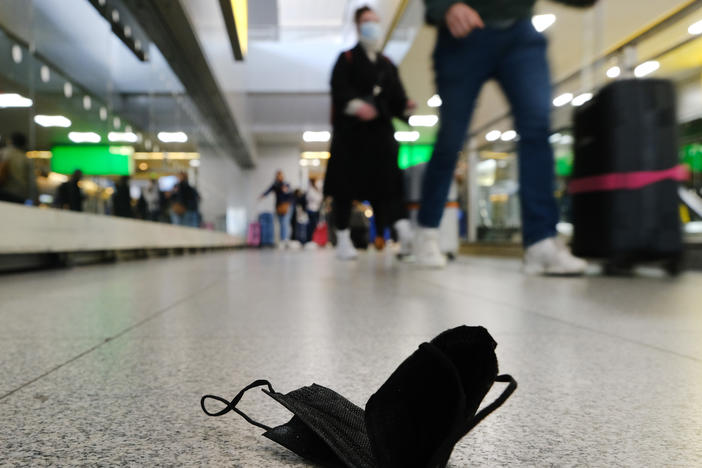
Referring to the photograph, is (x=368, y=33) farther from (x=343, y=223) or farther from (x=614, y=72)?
(x=614, y=72)

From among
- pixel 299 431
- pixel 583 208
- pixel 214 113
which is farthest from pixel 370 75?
pixel 214 113

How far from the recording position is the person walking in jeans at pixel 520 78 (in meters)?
2.92

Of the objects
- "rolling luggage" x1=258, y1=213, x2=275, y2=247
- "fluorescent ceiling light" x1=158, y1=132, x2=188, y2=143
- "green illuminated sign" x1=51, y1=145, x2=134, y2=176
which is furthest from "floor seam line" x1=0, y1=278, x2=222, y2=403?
"rolling luggage" x1=258, y1=213, x2=275, y2=247

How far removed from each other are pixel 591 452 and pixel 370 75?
4.37 meters

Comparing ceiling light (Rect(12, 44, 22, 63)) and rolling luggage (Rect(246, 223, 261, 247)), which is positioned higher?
ceiling light (Rect(12, 44, 22, 63))

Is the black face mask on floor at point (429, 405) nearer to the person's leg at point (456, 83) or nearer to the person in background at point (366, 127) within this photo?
the person's leg at point (456, 83)

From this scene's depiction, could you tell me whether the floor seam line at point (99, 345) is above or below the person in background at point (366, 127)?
below

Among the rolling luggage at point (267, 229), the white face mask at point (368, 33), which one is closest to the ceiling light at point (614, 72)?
the white face mask at point (368, 33)

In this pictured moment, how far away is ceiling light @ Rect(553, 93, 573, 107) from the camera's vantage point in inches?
185

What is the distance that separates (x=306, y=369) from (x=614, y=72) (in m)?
3.92

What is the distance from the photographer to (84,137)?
14.9 feet

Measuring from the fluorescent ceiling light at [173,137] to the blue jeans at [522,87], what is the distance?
509 cm

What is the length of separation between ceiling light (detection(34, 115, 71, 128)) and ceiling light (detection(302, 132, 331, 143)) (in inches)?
561

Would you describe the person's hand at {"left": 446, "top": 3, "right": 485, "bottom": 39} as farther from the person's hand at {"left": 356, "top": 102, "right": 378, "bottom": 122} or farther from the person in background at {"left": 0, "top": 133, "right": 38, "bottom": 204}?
the person in background at {"left": 0, "top": 133, "right": 38, "bottom": 204}
